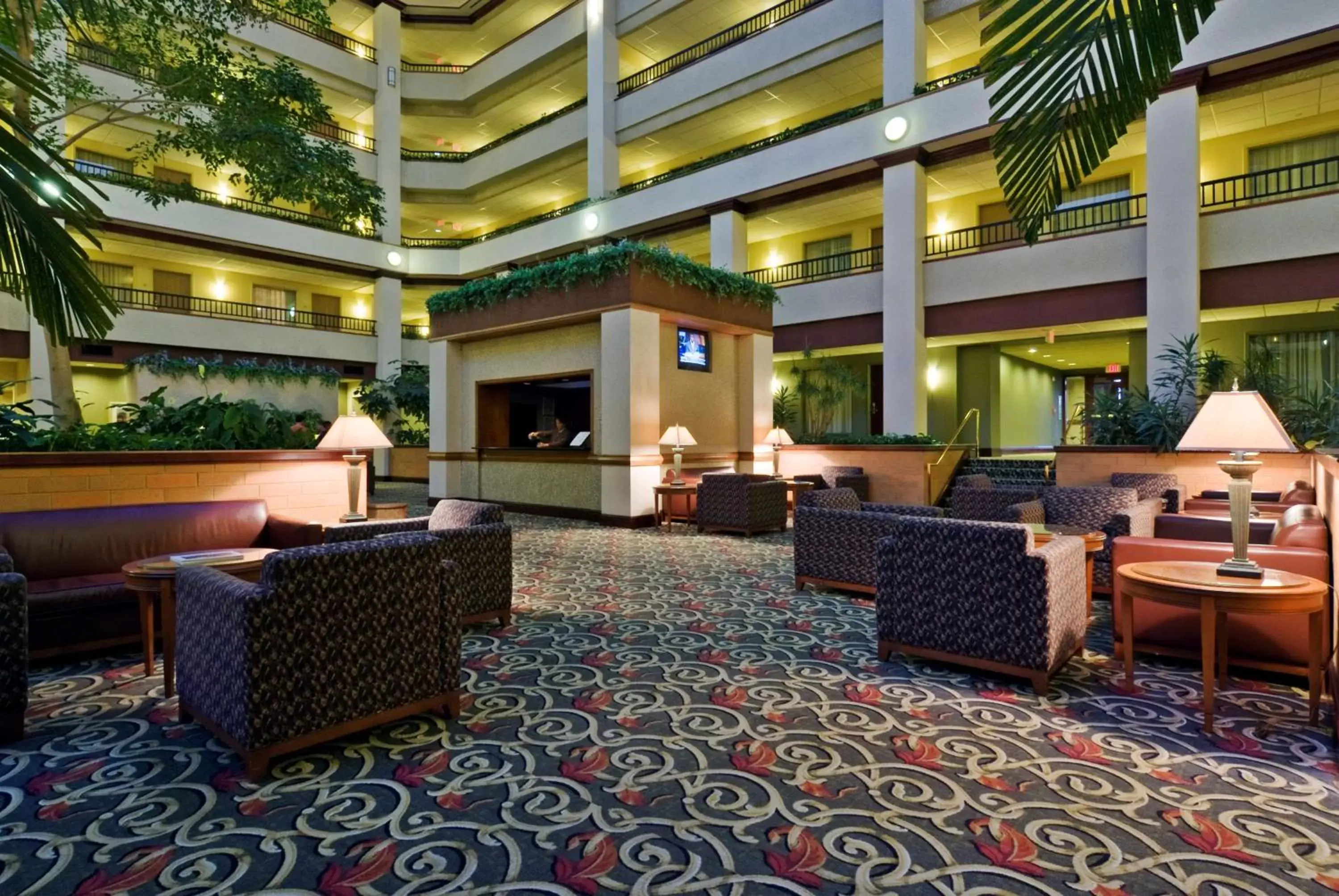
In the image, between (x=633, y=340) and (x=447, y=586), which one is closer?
(x=447, y=586)

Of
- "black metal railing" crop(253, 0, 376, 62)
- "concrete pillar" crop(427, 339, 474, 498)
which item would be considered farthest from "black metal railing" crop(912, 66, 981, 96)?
"black metal railing" crop(253, 0, 376, 62)

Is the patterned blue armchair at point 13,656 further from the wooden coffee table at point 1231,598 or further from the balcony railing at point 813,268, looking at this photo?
the balcony railing at point 813,268

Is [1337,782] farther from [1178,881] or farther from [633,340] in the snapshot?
[633,340]

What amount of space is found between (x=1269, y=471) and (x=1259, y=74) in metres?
5.68

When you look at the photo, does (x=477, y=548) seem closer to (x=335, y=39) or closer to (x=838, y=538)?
(x=838, y=538)

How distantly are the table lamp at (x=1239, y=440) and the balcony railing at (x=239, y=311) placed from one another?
18.3 m

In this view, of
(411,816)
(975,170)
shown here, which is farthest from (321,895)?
(975,170)

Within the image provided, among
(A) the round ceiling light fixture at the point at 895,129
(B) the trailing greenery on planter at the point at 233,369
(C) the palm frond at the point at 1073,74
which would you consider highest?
(A) the round ceiling light fixture at the point at 895,129

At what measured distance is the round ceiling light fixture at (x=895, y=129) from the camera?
12.0 m

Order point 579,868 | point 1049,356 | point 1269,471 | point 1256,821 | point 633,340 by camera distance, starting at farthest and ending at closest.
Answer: point 1049,356
point 633,340
point 1269,471
point 1256,821
point 579,868

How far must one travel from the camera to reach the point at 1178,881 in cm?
182

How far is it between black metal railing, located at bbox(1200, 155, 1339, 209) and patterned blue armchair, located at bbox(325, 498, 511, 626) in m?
10.8

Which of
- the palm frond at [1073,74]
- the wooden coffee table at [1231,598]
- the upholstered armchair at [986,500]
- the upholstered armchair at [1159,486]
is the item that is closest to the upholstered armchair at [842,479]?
the upholstered armchair at [1159,486]

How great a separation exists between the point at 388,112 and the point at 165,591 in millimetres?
20018
